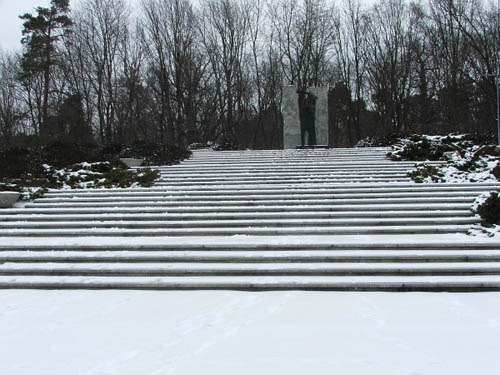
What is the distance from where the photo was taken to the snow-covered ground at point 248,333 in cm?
351

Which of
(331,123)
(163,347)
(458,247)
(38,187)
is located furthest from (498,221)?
(331,123)

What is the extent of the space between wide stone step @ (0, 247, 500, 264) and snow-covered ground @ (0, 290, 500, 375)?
3.33ft

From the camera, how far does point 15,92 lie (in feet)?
97.3

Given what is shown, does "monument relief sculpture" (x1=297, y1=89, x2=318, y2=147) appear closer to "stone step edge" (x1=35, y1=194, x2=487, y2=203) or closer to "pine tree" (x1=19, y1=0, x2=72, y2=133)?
"stone step edge" (x1=35, y1=194, x2=487, y2=203)

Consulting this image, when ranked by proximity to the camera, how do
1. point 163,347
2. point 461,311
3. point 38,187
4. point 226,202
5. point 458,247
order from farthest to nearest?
point 38,187 < point 226,202 < point 458,247 < point 461,311 < point 163,347

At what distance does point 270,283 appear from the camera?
589cm

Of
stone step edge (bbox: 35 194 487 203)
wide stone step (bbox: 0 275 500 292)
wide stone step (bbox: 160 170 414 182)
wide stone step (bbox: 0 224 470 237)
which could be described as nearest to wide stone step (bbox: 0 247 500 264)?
wide stone step (bbox: 0 275 500 292)

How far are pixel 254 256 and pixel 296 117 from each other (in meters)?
14.6

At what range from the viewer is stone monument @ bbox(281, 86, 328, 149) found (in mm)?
20078

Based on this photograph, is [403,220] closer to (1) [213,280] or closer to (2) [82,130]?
(1) [213,280]

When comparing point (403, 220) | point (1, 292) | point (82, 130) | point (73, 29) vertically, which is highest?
point (73, 29)

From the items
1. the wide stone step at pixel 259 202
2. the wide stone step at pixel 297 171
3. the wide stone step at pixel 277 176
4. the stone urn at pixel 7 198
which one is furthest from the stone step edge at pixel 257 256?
the wide stone step at pixel 297 171

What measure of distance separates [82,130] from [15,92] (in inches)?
325

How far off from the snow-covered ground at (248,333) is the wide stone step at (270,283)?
0.72ft
